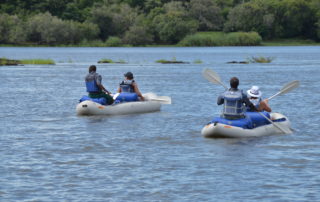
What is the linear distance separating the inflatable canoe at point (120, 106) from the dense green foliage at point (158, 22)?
426 ft

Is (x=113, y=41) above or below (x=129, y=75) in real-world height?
below

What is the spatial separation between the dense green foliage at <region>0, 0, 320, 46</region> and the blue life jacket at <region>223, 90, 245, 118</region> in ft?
458

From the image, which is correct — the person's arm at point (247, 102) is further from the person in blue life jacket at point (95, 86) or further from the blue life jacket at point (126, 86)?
the blue life jacket at point (126, 86)

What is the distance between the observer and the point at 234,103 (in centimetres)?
2317

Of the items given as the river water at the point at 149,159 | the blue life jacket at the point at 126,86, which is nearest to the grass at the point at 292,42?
the river water at the point at 149,159

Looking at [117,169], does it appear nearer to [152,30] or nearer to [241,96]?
[241,96]

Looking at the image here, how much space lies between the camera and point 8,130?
27.2 meters

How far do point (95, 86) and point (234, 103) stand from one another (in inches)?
349

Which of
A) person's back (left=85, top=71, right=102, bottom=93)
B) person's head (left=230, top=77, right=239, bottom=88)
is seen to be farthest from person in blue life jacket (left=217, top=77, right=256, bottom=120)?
person's back (left=85, top=71, right=102, bottom=93)

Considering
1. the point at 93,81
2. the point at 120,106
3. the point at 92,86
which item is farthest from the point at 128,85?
the point at 93,81

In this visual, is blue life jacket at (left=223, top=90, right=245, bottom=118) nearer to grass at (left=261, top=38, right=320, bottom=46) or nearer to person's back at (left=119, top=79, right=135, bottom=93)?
person's back at (left=119, top=79, right=135, bottom=93)

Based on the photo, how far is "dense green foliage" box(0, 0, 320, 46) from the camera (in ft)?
551

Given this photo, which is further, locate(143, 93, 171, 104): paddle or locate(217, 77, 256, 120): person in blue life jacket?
locate(143, 93, 171, 104): paddle

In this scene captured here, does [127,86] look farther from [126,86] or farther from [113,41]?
[113,41]
